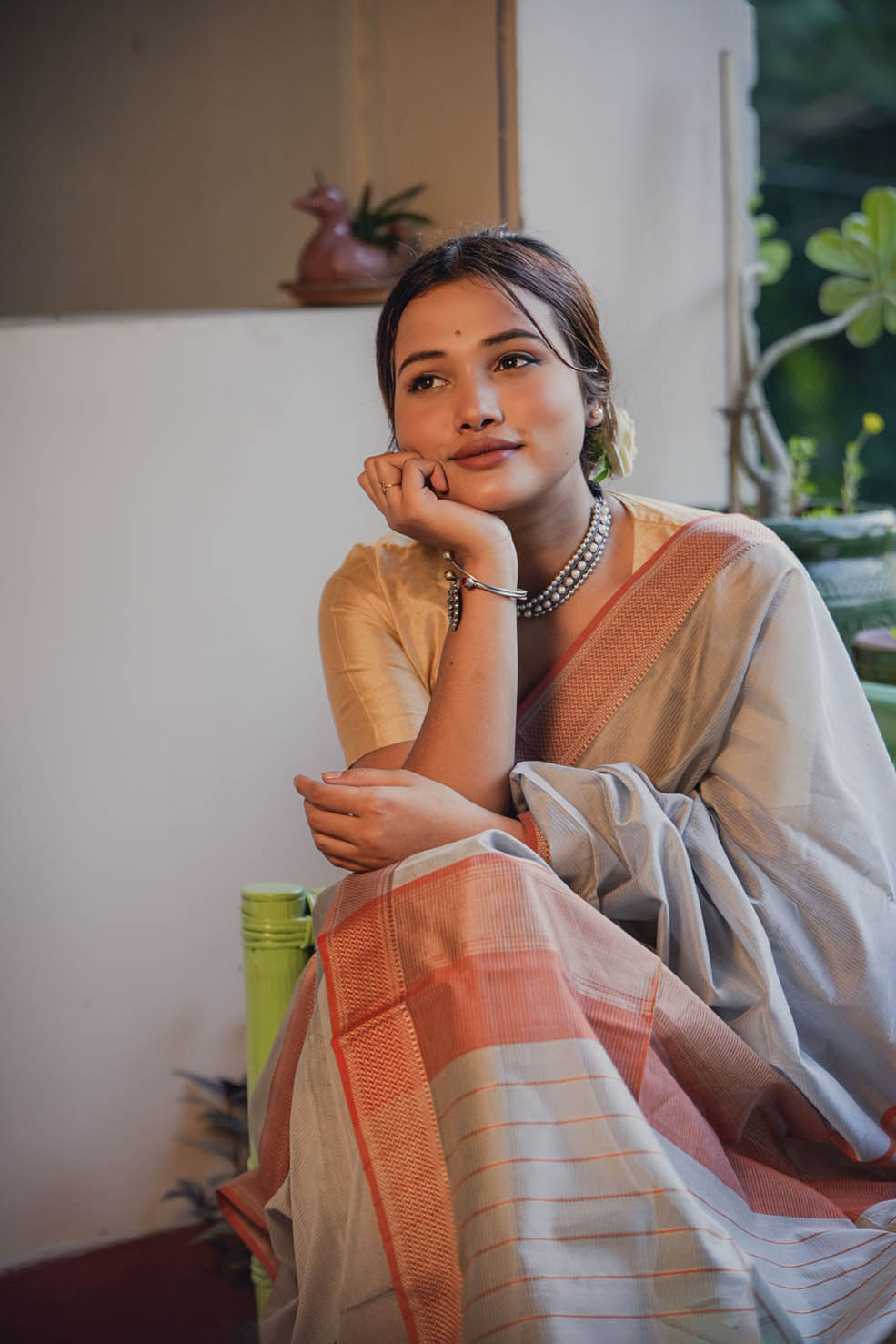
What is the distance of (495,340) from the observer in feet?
4.54

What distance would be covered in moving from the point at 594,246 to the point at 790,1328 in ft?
5.95

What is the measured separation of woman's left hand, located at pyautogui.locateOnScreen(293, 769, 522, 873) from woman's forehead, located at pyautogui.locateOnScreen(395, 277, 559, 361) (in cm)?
50

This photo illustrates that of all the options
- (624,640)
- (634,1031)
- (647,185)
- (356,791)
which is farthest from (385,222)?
(634,1031)

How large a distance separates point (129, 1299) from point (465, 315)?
170cm

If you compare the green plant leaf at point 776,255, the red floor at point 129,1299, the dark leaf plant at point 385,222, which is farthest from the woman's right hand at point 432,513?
the green plant leaf at point 776,255

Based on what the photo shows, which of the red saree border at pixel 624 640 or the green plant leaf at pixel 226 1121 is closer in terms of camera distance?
the red saree border at pixel 624 640

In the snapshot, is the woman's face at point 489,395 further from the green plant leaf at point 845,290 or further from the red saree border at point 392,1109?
the green plant leaf at point 845,290

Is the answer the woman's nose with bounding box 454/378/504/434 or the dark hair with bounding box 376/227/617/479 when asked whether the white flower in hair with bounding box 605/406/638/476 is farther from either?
the woman's nose with bounding box 454/378/504/434

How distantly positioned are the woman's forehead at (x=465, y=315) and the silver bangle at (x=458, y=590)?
238 mm

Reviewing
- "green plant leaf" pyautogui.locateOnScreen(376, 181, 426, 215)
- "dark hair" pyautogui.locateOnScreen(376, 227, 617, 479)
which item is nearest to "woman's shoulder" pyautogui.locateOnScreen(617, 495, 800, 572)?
"dark hair" pyautogui.locateOnScreen(376, 227, 617, 479)

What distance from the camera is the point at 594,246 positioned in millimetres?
2277

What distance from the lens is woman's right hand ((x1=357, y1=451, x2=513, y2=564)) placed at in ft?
4.54

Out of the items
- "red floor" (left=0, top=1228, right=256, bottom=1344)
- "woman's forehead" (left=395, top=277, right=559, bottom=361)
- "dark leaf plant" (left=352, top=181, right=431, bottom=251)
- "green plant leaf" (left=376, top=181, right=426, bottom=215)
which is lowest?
"red floor" (left=0, top=1228, right=256, bottom=1344)

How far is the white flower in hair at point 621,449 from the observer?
1.55 metres
